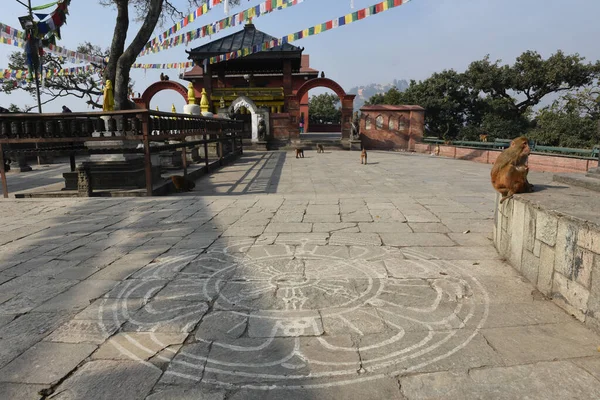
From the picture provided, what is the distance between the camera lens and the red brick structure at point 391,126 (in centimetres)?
2017

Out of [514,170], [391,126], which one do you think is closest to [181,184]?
[514,170]

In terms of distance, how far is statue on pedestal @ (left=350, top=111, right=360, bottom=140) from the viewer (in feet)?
65.4

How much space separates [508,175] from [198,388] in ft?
A: 9.95

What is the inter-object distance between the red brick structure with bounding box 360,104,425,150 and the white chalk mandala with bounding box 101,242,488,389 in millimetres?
17655

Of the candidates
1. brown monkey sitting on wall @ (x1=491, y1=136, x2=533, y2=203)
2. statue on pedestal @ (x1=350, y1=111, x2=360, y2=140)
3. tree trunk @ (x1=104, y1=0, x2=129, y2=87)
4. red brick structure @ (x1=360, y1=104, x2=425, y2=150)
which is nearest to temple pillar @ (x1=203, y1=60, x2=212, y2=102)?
statue on pedestal @ (x1=350, y1=111, x2=360, y2=140)

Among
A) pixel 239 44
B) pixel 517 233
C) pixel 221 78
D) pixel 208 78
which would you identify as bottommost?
pixel 517 233

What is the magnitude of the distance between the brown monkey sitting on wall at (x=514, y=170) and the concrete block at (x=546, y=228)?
557 mm

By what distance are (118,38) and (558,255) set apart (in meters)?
11.9

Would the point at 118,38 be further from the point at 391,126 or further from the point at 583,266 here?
the point at 391,126

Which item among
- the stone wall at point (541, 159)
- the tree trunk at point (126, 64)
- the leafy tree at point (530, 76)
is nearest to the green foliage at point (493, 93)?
the leafy tree at point (530, 76)

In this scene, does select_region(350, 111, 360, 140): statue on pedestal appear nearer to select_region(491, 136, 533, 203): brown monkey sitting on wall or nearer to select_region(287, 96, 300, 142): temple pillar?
select_region(287, 96, 300, 142): temple pillar

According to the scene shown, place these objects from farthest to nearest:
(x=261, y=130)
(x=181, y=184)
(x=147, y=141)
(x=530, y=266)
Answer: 1. (x=261, y=130)
2. (x=181, y=184)
3. (x=147, y=141)
4. (x=530, y=266)

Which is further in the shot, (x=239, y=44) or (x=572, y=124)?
(x=239, y=44)

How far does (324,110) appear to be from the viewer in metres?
41.8
